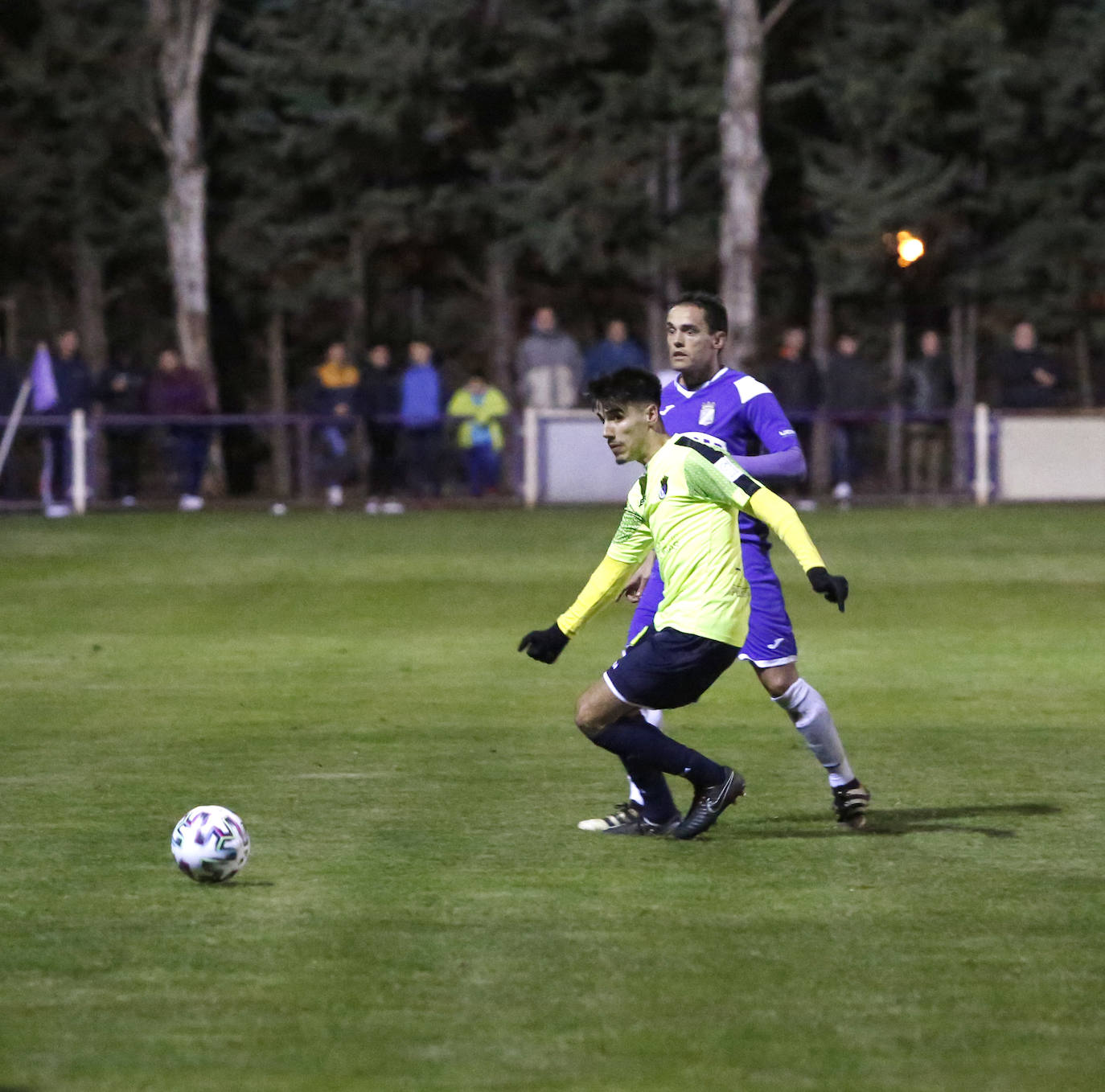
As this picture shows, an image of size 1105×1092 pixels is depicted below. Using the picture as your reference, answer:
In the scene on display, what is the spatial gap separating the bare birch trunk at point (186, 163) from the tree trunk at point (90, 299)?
3.46m

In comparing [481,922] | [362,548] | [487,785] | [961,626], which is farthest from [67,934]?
[362,548]

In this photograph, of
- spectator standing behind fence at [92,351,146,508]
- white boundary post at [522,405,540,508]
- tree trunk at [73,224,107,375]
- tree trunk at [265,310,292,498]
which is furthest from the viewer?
tree trunk at [265,310,292,498]

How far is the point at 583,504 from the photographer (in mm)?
29188

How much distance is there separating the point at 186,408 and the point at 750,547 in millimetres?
21850

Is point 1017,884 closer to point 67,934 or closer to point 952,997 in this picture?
point 952,997

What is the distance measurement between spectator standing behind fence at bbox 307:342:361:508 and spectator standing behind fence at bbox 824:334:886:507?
5957 millimetres

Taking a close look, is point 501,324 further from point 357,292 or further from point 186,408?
point 186,408

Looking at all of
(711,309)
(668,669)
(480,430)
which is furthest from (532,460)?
(668,669)

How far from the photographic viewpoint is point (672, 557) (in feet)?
25.1

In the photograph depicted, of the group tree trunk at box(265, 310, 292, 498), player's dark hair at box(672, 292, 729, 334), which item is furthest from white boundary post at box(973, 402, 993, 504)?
player's dark hair at box(672, 292, 729, 334)

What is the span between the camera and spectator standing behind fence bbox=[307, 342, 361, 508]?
96.6 ft

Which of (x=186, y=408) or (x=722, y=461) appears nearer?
(x=722, y=461)

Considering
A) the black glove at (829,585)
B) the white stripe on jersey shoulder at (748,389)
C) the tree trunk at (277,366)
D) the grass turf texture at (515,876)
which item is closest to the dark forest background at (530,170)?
the tree trunk at (277,366)

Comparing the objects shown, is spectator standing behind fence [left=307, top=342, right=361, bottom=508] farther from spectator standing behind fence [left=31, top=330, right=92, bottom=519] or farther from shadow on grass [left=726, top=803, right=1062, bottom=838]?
shadow on grass [left=726, top=803, right=1062, bottom=838]
